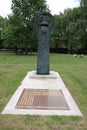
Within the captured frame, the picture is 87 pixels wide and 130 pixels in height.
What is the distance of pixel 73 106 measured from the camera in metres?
7.00

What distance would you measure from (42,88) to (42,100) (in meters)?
1.83

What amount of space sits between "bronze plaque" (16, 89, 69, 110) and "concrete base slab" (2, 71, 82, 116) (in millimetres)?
114

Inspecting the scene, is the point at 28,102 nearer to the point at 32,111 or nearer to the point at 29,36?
the point at 32,111

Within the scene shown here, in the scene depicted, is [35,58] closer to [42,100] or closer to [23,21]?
[23,21]

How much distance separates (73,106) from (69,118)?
3.37ft

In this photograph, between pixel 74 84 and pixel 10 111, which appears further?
pixel 74 84

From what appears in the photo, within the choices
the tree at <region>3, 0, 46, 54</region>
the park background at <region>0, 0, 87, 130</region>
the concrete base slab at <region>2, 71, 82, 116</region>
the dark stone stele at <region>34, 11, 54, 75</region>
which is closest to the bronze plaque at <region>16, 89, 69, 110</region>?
the concrete base slab at <region>2, 71, 82, 116</region>

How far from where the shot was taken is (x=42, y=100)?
755cm

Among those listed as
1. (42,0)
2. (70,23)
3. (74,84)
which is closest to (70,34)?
(70,23)

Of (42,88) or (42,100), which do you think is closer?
(42,100)

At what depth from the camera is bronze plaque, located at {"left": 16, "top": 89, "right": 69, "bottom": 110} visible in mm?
6882

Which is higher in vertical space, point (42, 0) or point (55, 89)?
point (42, 0)

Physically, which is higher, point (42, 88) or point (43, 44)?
point (43, 44)

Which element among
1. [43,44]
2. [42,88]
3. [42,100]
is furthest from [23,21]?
[42,100]
